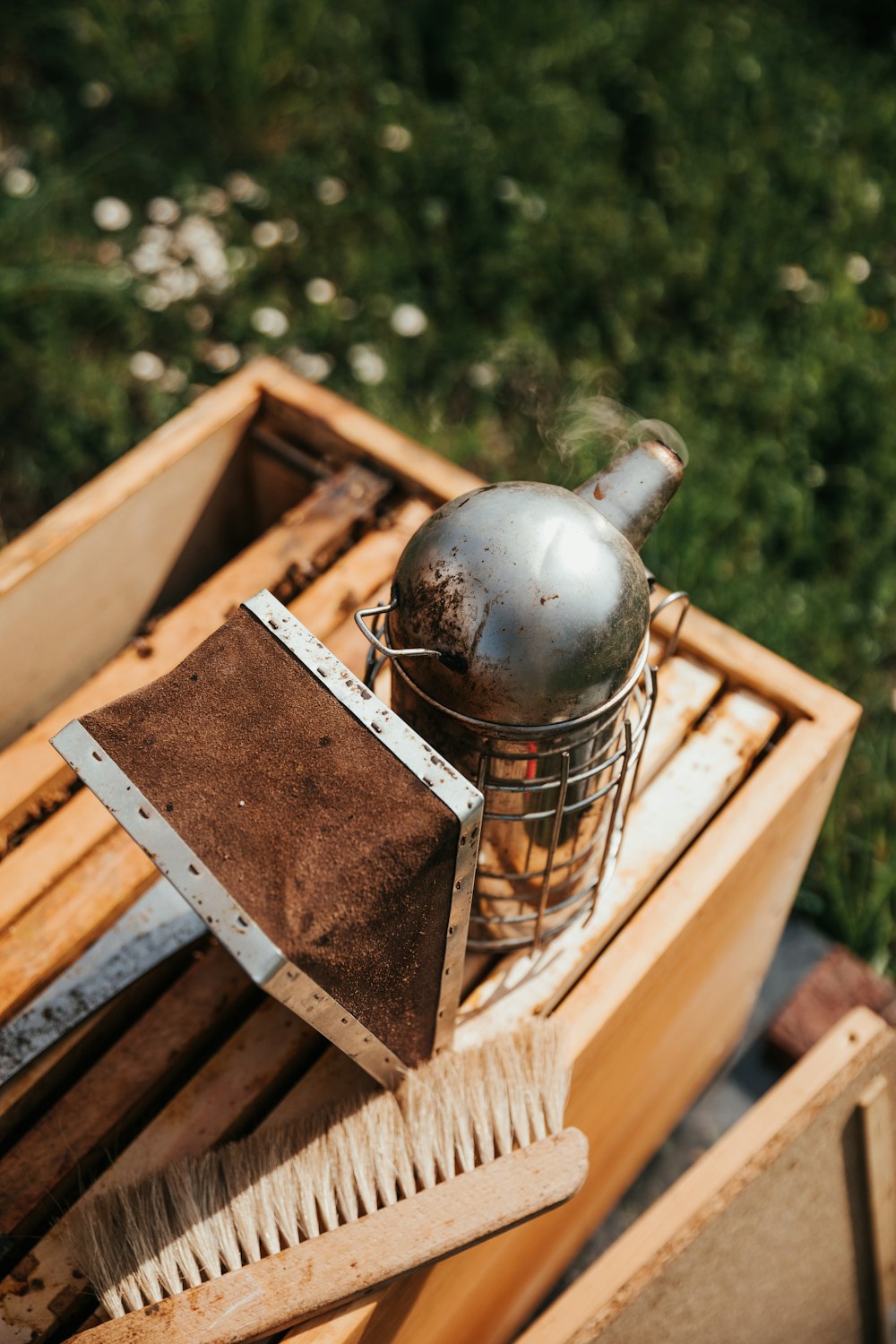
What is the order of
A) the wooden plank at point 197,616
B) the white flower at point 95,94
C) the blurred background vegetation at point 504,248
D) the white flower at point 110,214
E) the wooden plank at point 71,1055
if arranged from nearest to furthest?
the wooden plank at point 71,1055, the wooden plank at point 197,616, the blurred background vegetation at point 504,248, the white flower at point 110,214, the white flower at point 95,94

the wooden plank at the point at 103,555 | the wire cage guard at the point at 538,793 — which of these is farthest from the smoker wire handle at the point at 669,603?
the wooden plank at the point at 103,555

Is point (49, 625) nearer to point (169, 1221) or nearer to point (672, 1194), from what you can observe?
point (169, 1221)

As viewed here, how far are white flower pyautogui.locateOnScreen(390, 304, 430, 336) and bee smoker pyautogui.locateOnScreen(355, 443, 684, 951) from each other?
1.66 m

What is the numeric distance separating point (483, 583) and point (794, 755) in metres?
0.65

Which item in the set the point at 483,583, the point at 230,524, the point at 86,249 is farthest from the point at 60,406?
the point at 483,583

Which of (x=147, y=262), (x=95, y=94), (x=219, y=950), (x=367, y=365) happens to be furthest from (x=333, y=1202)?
(x=95, y=94)

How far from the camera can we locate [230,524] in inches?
74.9

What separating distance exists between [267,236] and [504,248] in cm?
59

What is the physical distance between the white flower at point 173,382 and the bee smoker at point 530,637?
5.35 feet

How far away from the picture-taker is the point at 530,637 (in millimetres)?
981

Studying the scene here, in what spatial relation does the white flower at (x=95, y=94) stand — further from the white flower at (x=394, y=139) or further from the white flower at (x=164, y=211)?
the white flower at (x=394, y=139)

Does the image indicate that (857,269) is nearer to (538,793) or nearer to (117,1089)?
(538,793)

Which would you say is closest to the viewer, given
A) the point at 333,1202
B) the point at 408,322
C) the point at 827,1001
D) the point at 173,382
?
the point at 333,1202

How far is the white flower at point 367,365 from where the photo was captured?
2.61 meters
